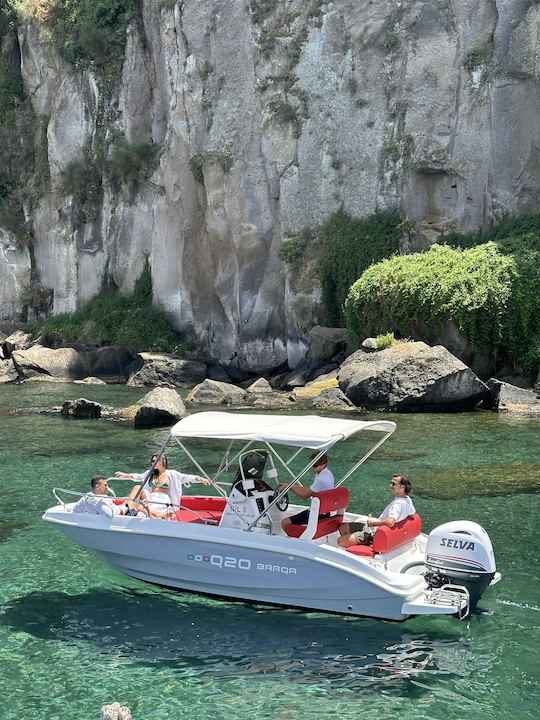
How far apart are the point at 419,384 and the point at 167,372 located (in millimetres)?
14473

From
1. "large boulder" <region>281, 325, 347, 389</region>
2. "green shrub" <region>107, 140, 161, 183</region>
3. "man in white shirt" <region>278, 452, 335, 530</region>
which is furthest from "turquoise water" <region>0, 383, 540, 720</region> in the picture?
"green shrub" <region>107, 140, 161, 183</region>

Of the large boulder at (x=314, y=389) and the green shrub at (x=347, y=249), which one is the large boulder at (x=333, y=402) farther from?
the green shrub at (x=347, y=249)

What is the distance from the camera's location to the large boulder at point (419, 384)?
1041 inches

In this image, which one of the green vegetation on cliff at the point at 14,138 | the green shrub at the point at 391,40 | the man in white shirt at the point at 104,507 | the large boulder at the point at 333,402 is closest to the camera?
the man in white shirt at the point at 104,507

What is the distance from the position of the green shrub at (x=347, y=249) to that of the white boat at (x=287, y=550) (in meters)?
24.4

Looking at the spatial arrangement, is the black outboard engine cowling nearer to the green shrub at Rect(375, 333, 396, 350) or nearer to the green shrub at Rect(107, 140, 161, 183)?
the green shrub at Rect(375, 333, 396, 350)

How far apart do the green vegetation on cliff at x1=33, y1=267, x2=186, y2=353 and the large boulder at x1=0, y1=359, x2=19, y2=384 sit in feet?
17.9

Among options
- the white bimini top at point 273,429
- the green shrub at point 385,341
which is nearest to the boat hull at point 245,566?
the white bimini top at point 273,429

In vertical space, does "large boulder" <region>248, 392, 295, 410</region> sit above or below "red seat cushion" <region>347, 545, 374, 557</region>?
below

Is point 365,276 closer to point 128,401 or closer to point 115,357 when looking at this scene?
point 128,401

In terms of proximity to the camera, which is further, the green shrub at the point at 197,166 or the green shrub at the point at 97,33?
the green shrub at the point at 97,33

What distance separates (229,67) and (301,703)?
3709 cm

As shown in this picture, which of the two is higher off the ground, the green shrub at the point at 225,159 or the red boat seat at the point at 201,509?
the green shrub at the point at 225,159

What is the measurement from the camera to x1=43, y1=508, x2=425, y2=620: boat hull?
10.1 metres
